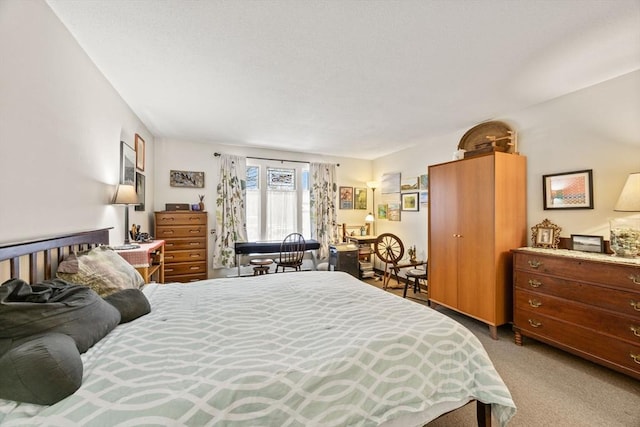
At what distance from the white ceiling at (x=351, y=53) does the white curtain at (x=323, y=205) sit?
206cm

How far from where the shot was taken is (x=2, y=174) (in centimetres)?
131

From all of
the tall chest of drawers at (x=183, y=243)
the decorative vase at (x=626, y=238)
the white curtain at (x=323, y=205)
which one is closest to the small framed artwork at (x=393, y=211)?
the white curtain at (x=323, y=205)

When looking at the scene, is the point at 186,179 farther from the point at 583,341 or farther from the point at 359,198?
the point at 583,341

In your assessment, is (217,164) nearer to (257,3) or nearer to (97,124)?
(97,124)

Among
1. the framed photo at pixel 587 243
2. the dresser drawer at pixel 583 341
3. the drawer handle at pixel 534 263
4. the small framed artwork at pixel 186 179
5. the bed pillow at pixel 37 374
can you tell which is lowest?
the dresser drawer at pixel 583 341

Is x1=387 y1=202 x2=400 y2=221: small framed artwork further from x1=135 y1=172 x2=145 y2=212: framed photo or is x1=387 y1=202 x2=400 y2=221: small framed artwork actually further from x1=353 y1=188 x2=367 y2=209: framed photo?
x1=135 y1=172 x2=145 y2=212: framed photo

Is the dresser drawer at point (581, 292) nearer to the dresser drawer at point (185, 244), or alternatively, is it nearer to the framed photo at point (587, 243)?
the framed photo at point (587, 243)

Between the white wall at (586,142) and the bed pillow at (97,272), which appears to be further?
the white wall at (586,142)

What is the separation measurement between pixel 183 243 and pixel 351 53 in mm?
3590

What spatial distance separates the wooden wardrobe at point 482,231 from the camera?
2766 mm

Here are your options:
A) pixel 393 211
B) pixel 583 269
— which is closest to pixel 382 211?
pixel 393 211

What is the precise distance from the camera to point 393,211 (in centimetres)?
522

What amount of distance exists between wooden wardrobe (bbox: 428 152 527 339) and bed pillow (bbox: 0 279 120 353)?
3.19 m

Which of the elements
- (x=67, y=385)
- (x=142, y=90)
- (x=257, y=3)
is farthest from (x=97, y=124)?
(x=67, y=385)
